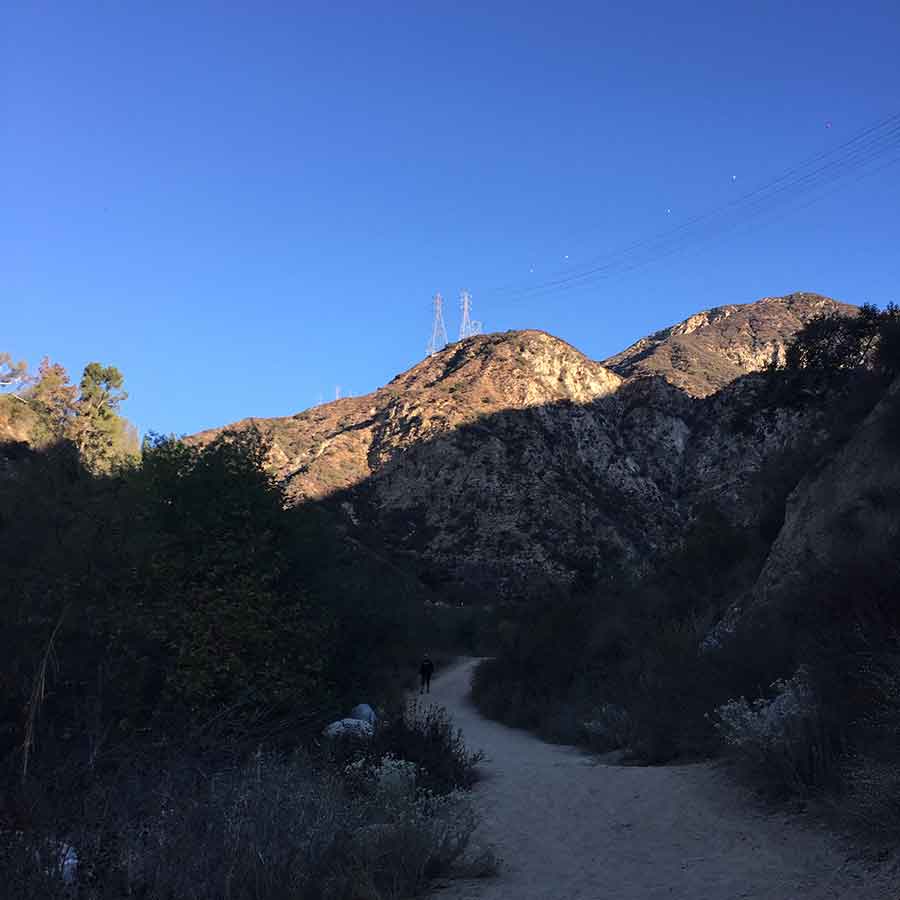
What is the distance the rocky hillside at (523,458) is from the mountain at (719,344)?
229 cm

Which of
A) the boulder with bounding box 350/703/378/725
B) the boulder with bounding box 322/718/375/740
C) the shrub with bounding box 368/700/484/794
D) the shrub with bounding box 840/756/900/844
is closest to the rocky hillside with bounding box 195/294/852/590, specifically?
the boulder with bounding box 350/703/378/725

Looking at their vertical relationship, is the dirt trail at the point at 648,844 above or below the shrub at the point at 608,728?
above

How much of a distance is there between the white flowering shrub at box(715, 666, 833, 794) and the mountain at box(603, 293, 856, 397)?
6871 cm

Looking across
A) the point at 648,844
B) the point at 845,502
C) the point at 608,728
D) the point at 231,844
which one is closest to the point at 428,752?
the point at 648,844

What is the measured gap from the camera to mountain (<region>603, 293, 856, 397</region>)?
269 feet

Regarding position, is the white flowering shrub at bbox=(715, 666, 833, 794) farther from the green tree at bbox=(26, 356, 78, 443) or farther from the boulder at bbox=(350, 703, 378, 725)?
the green tree at bbox=(26, 356, 78, 443)

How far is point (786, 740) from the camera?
7.84 meters

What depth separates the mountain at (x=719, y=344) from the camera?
8188cm

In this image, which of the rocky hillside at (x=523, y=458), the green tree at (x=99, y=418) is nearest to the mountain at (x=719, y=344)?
the rocky hillside at (x=523, y=458)

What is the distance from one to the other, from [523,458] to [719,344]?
151 ft

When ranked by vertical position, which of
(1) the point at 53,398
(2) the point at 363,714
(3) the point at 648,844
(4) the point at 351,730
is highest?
(1) the point at 53,398

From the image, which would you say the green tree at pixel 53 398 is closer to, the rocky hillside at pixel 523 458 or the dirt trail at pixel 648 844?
the rocky hillside at pixel 523 458

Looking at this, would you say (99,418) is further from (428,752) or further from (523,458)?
(428,752)

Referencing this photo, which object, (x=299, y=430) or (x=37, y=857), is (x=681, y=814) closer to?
(x=37, y=857)
